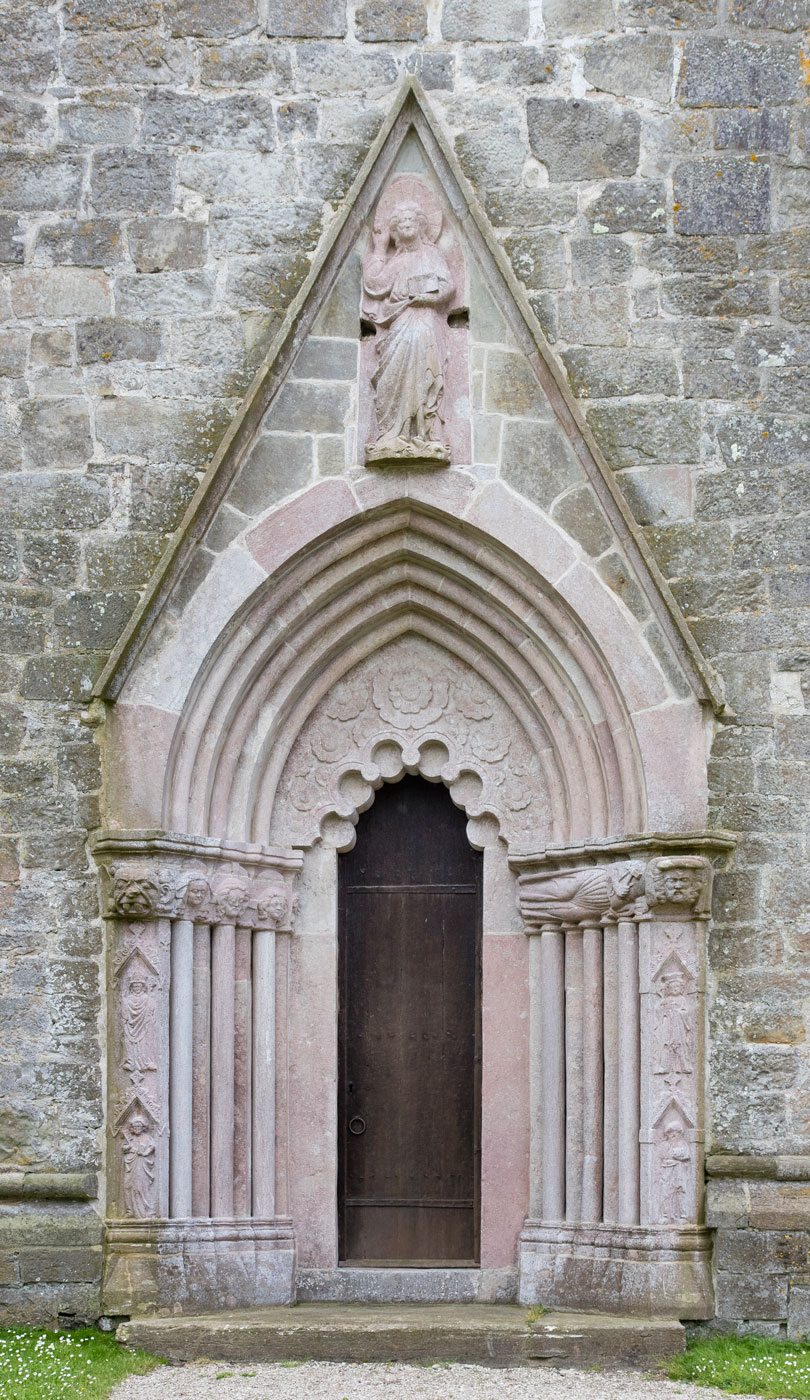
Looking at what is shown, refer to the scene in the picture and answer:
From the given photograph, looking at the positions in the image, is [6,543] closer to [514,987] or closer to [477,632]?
[477,632]

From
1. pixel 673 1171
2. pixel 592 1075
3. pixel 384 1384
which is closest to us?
pixel 384 1384

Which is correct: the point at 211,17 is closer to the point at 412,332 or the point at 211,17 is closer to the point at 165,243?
the point at 165,243

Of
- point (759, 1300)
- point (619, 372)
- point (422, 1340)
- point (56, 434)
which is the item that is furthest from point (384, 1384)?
point (619, 372)

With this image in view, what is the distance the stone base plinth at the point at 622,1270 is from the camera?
302 inches

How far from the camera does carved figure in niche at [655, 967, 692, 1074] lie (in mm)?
7793

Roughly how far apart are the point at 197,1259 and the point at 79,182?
185 inches

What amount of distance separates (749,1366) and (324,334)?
463cm

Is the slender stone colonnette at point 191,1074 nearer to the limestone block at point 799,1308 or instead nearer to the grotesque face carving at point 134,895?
the grotesque face carving at point 134,895

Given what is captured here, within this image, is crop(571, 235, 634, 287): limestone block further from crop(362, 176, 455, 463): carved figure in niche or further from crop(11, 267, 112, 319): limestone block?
crop(11, 267, 112, 319): limestone block

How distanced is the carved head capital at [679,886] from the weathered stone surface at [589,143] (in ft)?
10.0

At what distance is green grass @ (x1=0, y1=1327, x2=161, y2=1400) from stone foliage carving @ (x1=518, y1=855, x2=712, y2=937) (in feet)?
8.17

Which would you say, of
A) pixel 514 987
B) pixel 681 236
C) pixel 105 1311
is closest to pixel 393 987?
pixel 514 987

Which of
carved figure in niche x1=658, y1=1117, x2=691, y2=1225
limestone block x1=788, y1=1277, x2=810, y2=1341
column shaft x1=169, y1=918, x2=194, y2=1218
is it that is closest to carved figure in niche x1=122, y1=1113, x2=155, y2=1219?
column shaft x1=169, y1=918, x2=194, y2=1218

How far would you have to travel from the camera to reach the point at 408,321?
821cm
